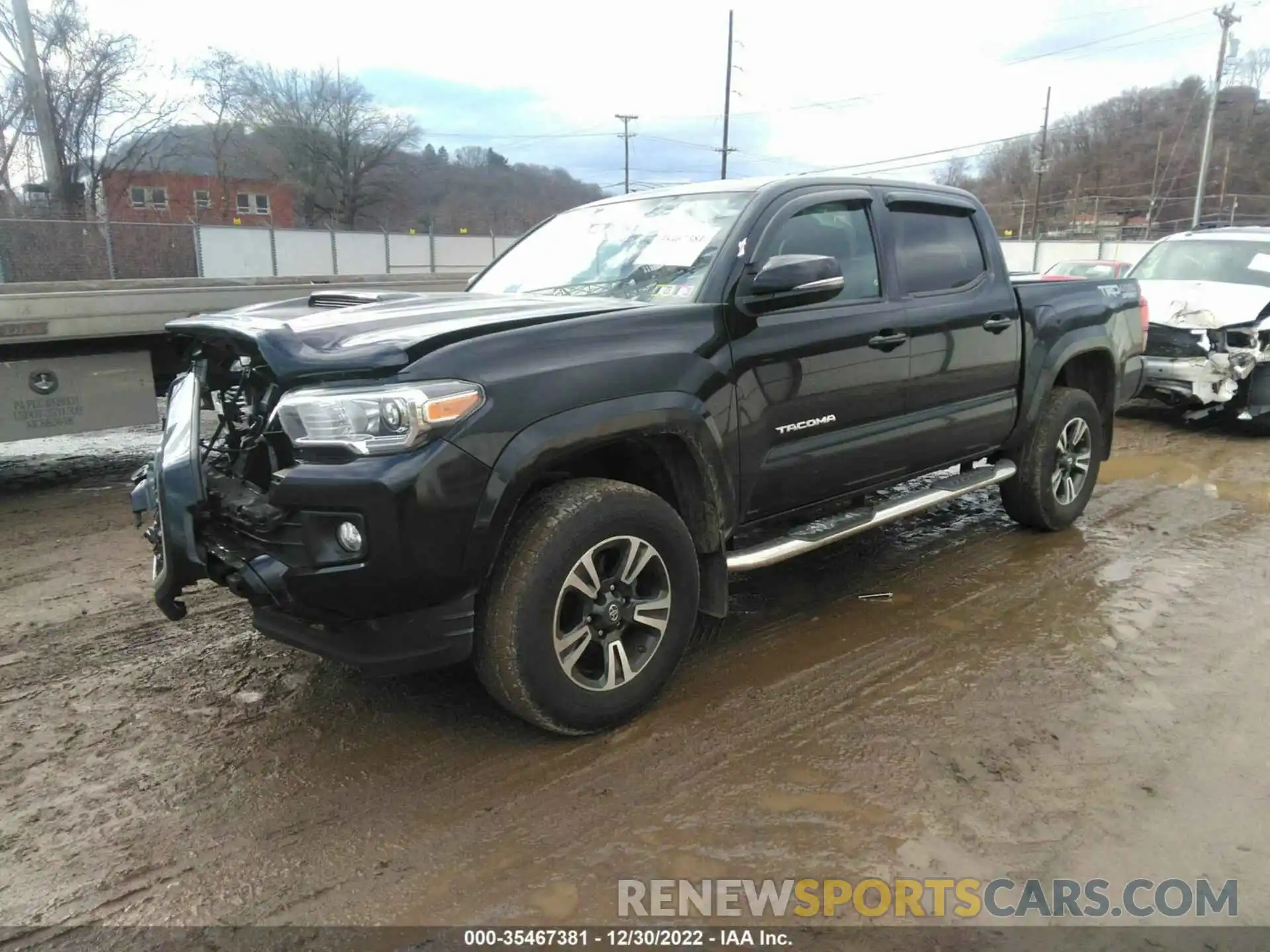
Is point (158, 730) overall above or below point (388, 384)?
below

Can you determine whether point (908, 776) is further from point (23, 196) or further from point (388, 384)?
point (23, 196)

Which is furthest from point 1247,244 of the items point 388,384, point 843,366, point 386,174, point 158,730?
point 386,174

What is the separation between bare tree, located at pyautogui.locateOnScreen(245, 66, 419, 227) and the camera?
58.7 meters

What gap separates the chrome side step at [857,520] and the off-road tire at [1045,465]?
175 millimetres

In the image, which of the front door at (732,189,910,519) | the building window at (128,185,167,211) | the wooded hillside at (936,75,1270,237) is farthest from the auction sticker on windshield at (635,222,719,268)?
the wooded hillside at (936,75,1270,237)

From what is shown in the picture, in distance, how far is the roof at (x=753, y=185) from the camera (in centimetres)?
402

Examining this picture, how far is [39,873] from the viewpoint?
8.34ft

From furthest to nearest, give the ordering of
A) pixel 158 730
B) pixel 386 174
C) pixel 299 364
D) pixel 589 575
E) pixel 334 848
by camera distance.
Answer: pixel 386 174 < pixel 158 730 < pixel 589 575 < pixel 299 364 < pixel 334 848

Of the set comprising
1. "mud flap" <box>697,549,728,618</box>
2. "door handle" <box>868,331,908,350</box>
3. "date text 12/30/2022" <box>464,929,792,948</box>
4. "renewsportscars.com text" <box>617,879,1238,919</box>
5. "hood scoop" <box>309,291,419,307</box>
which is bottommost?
"date text 12/30/2022" <box>464,929,792,948</box>

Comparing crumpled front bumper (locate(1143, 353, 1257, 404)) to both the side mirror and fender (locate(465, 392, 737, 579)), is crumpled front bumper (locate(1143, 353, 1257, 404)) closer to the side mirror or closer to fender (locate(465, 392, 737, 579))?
the side mirror

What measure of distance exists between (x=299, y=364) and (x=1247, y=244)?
10.2 meters

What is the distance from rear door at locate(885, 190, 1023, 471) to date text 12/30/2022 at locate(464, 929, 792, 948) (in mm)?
2588

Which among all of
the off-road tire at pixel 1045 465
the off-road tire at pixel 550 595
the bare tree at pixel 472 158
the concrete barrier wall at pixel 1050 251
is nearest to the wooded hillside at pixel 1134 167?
the concrete barrier wall at pixel 1050 251

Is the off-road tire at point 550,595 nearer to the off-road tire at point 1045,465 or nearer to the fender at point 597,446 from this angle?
the fender at point 597,446
